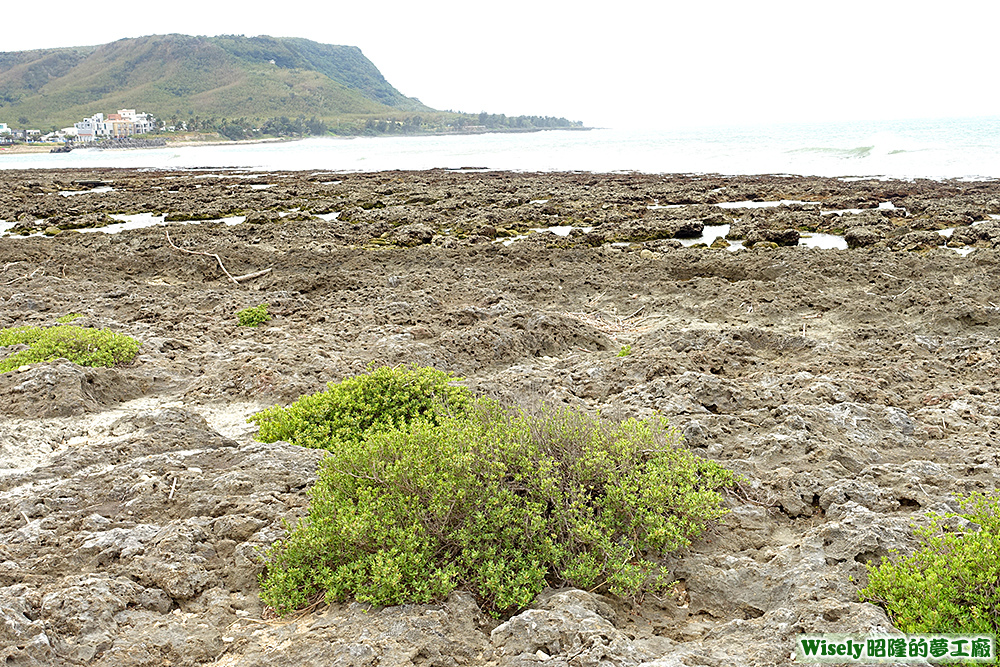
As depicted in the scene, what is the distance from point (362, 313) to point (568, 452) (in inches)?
273

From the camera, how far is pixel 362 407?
6078mm

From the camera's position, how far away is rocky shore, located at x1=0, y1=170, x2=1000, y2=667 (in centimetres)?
335

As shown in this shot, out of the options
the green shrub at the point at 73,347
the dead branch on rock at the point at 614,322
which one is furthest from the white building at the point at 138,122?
the dead branch on rock at the point at 614,322

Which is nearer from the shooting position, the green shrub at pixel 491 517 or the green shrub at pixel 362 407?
the green shrub at pixel 491 517

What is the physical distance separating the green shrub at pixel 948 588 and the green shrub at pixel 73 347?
8365mm

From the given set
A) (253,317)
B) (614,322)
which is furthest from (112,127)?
(614,322)

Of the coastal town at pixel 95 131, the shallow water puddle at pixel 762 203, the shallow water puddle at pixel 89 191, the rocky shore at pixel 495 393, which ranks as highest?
the coastal town at pixel 95 131

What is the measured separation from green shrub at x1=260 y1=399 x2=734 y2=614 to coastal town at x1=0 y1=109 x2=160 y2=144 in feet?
631

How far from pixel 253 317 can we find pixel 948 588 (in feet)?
31.7

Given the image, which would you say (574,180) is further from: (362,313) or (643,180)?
(362,313)

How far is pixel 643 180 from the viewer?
128 ft

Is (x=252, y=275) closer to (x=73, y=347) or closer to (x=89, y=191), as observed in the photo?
(x=73, y=347)

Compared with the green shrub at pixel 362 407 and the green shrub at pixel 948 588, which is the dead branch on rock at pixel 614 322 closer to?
the green shrub at pixel 362 407

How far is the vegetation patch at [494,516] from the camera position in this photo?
3.58 meters
